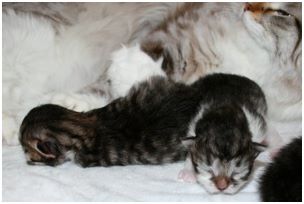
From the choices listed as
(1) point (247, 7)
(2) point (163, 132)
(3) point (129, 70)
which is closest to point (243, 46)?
(1) point (247, 7)

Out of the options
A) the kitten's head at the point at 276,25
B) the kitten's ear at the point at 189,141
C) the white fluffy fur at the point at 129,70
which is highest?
the kitten's head at the point at 276,25

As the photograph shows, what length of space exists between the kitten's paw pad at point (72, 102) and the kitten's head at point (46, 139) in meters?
0.25

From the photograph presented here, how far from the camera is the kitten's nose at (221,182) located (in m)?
1.78

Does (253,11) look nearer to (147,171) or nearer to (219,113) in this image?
(219,113)

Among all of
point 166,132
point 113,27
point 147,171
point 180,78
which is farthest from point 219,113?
point 113,27

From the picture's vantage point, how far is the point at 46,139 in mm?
1928

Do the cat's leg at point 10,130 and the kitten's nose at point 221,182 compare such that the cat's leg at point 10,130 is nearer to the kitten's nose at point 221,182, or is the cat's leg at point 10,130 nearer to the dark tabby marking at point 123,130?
the dark tabby marking at point 123,130

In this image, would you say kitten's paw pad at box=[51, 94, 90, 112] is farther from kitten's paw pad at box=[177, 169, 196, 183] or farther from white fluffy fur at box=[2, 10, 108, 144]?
kitten's paw pad at box=[177, 169, 196, 183]

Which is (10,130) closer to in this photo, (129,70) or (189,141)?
(129,70)

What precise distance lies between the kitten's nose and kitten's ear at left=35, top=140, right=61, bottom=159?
0.58 meters

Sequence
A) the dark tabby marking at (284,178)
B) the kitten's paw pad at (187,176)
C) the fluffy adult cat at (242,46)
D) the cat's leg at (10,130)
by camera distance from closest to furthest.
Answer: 1. the dark tabby marking at (284,178)
2. the kitten's paw pad at (187,176)
3. the cat's leg at (10,130)
4. the fluffy adult cat at (242,46)

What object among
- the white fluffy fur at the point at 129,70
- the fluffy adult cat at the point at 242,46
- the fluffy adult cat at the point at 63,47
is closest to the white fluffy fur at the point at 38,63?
the fluffy adult cat at the point at 63,47

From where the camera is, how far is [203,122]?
190 centimetres

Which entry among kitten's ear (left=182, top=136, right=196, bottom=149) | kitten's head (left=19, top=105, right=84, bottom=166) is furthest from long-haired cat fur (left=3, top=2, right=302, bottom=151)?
kitten's ear (left=182, top=136, right=196, bottom=149)
